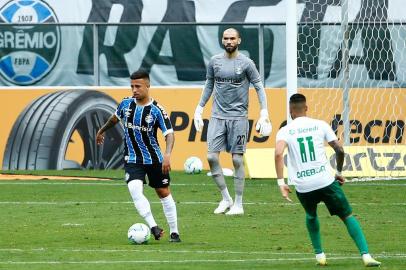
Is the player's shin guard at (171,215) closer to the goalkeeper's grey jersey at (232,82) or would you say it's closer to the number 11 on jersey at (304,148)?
the number 11 on jersey at (304,148)

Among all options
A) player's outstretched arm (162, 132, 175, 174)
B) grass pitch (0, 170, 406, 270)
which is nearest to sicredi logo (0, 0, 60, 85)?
grass pitch (0, 170, 406, 270)

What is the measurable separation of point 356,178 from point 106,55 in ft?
23.3

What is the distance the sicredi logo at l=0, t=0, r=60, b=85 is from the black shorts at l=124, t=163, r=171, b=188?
13.8 meters

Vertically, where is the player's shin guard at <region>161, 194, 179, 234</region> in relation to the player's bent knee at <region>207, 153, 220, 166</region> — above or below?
below

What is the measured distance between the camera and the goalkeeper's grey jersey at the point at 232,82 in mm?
17812

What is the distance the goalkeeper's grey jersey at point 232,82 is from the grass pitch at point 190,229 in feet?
4.48

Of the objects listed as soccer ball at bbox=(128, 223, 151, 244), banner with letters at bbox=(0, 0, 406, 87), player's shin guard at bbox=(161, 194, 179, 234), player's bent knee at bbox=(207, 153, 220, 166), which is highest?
banner with letters at bbox=(0, 0, 406, 87)

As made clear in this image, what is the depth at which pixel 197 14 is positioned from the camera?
95.5 ft

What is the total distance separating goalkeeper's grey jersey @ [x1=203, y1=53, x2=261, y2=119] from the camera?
17.8 m

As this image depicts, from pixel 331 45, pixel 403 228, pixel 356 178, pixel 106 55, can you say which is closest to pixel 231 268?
pixel 403 228

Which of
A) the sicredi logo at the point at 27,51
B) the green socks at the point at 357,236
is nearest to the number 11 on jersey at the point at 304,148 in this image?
the green socks at the point at 357,236

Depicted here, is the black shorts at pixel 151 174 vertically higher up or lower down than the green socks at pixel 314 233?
higher up

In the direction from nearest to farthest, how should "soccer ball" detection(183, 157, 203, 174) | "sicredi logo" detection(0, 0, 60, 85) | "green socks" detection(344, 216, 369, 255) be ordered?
"green socks" detection(344, 216, 369, 255)
"soccer ball" detection(183, 157, 203, 174)
"sicredi logo" detection(0, 0, 60, 85)

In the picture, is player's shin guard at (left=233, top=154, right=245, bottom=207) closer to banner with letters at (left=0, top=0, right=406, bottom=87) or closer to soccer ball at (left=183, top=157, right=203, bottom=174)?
soccer ball at (left=183, top=157, right=203, bottom=174)
